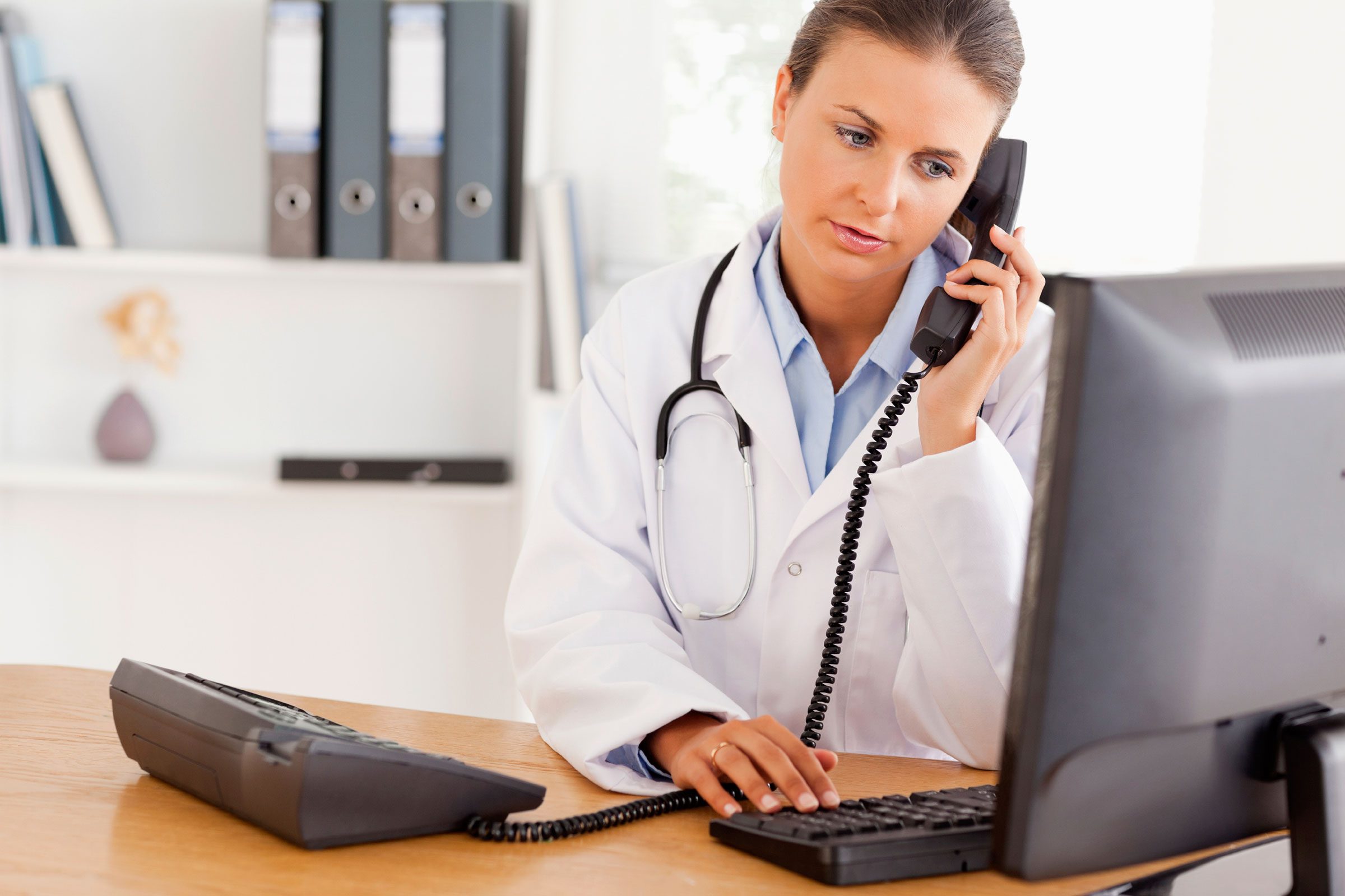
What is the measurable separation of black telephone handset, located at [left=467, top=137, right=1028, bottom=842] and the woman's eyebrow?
97mm

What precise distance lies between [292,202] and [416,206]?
24 centimetres

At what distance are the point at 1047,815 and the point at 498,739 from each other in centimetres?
61

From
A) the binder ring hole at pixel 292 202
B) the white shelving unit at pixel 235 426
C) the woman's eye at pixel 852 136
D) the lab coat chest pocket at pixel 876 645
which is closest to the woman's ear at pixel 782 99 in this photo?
the woman's eye at pixel 852 136

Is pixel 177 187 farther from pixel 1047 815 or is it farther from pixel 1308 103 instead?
pixel 1047 815

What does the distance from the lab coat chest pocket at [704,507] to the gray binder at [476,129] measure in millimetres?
1126

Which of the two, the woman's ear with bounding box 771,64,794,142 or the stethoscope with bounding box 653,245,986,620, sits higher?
the woman's ear with bounding box 771,64,794,142

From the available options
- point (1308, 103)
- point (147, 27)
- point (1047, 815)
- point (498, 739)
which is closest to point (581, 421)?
point (498, 739)

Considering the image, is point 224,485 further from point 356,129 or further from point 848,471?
point 848,471

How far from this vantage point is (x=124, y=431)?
2570mm

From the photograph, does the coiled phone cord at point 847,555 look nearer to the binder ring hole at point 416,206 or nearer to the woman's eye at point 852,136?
the woman's eye at point 852,136

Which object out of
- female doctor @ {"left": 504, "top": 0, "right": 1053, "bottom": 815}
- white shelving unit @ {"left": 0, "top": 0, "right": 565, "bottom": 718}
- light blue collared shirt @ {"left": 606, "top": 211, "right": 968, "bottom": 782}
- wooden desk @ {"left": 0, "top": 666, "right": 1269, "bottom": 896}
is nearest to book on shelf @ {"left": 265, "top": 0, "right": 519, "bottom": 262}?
white shelving unit @ {"left": 0, "top": 0, "right": 565, "bottom": 718}

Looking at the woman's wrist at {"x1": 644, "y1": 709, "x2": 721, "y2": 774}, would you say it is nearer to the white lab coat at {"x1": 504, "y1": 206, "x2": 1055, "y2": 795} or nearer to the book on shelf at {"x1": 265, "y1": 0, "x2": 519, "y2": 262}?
the white lab coat at {"x1": 504, "y1": 206, "x2": 1055, "y2": 795}

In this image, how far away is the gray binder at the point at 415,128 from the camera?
234 cm

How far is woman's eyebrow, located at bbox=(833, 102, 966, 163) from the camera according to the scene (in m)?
1.29
